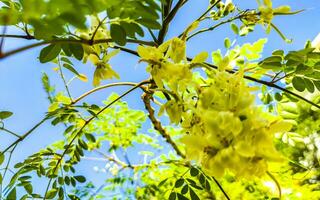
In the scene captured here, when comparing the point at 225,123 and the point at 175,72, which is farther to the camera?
the point at 175,72

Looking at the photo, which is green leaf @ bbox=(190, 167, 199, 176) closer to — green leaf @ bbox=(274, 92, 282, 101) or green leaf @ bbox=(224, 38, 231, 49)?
green leaf @ bbox=(274, 92, 282, 101)

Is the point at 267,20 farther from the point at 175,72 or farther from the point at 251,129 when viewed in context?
the point at 251,129

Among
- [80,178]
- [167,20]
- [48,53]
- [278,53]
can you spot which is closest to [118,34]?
[48,53]

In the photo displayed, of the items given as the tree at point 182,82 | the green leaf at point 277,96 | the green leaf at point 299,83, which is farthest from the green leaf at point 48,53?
the green leaf at point 277,96

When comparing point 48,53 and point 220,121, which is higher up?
point 48,53

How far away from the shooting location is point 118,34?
86 cm

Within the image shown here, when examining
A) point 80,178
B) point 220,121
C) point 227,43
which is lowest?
point 220,121

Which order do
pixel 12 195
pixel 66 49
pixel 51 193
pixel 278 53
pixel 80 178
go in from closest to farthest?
1. pixel 66 49
2. pixel 278 53
3. pixel 12 195
4. pixel 51 193
5. pixel 80 178

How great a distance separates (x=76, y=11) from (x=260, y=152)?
Result: 35 cm

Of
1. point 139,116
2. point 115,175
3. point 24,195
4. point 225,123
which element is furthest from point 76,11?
point 115,175

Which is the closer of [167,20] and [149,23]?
[149,23]

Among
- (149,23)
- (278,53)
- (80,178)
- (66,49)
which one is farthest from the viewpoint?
(80,178)

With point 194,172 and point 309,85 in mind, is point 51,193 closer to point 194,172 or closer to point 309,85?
point 194,172

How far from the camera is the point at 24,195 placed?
1301 millimetres
